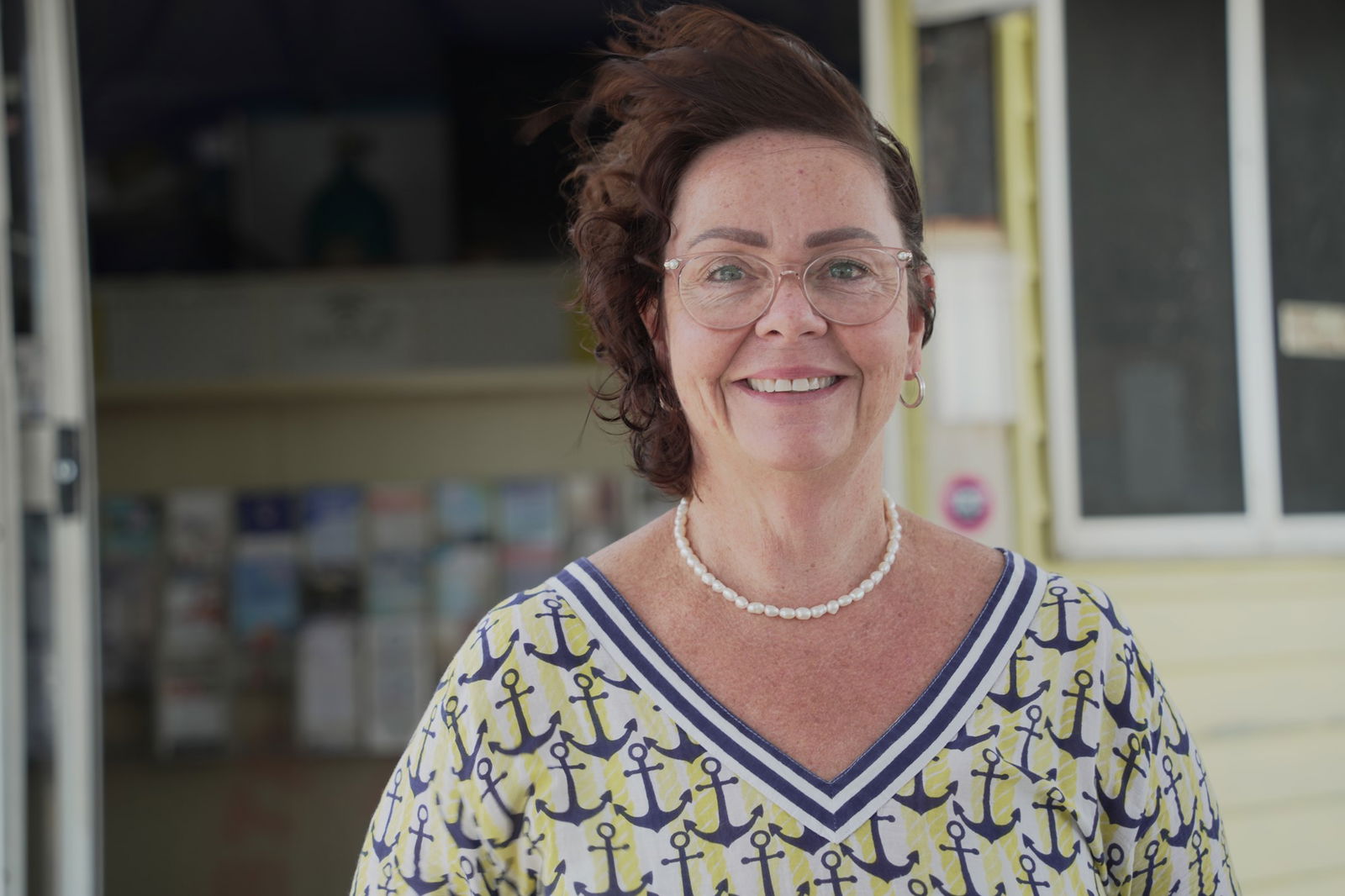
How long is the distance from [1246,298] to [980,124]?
76 centimetres

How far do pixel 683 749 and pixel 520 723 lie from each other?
0.16m

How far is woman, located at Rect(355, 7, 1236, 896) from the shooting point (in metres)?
1.09

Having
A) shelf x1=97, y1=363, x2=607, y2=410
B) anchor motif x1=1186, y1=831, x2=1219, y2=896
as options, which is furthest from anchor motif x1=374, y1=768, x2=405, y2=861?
shelf x1=97, y1=363, x2=607, y2=410

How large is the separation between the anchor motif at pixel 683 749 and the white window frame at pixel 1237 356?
167 cm

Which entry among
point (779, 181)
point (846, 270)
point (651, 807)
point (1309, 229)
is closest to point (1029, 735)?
point (651, 807)

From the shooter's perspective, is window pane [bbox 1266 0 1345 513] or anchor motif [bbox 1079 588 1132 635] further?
window pane [bbox 1266 0 1345 513]

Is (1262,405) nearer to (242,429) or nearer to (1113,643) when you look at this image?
(1113,643)

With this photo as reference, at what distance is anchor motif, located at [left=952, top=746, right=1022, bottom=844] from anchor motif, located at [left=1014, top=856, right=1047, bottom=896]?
0.03 metres

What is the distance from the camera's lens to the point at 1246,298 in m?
2.72

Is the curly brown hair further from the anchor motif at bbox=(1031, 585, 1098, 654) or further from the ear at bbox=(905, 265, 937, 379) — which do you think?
the anchor motif at bbox=(1031, 585, 1098, 654)

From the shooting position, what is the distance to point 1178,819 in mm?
1160

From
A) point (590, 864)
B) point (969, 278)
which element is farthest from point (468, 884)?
point (969, 278)

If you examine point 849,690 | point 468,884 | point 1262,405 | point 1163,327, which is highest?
point 1163,327

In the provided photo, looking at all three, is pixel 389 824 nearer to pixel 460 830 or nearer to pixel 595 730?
pixel 460 830
